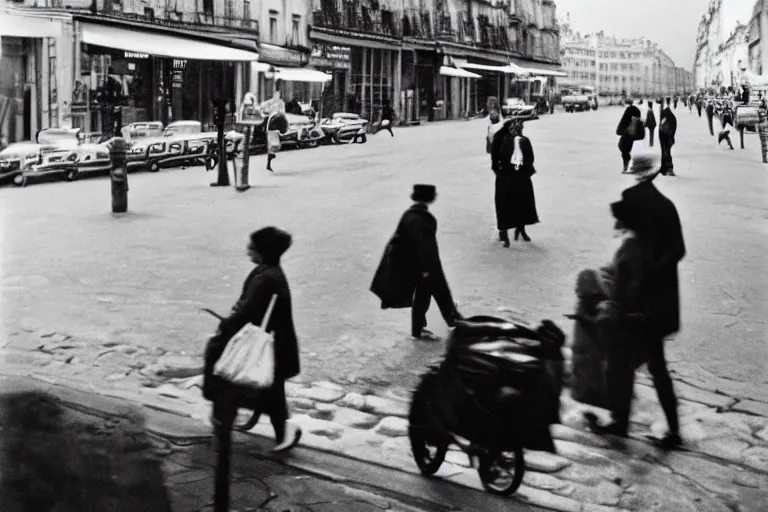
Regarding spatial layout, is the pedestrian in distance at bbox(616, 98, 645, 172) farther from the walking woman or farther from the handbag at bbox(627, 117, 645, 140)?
the walking woman

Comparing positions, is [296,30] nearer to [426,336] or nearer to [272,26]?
[272,26]

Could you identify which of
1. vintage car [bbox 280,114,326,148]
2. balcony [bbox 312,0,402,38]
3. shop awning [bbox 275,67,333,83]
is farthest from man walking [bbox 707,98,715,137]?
balcony [bbox 312,0,402,38]

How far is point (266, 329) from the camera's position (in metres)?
5.02

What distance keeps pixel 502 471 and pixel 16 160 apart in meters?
15.1

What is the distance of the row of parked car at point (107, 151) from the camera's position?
17875 mm

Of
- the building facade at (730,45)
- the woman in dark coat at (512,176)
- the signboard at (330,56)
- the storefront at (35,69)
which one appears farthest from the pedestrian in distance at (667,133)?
the signboard at (330,56)

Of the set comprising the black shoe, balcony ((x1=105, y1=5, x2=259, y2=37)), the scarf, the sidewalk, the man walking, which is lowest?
the sidewalk

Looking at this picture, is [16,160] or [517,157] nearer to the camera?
[517,157]

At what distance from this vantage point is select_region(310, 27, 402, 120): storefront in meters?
40.7

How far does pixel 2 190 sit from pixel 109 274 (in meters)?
8.09

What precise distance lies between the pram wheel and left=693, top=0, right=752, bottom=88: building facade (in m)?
19.9

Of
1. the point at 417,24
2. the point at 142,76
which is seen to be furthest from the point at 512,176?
the point at 417,24

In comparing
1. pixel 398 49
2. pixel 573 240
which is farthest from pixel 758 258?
pixel 398 49

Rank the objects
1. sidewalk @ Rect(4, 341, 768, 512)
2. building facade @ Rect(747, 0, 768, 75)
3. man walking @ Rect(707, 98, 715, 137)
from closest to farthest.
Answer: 1. sidewalk @ Rect(4, 341, 768, 512)
2. man walking @ Rect(707, 98, 715, 137)
3. building facade @ Rect(747, 0, 768, 75)
